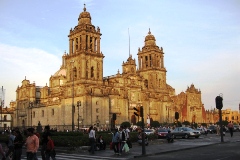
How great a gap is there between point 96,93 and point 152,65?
2899cm

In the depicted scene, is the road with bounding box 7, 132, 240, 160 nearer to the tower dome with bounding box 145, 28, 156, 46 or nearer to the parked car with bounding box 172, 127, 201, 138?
the parked car with bounding box 172, 127, 201, 138

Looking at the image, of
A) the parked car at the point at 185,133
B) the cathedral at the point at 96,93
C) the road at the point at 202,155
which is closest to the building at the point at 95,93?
the cathedral at the point at 96,93

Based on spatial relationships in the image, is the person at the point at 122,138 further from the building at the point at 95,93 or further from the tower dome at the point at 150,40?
A: the tower dome at the point at 150,40

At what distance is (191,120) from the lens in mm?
104312

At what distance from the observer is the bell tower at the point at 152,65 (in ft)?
303

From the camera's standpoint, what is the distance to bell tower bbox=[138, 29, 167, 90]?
92375 mm

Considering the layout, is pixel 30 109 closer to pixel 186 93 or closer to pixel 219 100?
pixel 186 93

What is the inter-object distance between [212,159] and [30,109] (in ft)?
264

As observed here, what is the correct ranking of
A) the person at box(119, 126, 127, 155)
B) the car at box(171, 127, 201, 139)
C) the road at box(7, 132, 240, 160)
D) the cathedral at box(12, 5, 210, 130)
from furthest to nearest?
the cathedral at box(12, 5, 210, 130), the car at box(171, 127, 201, 139), the person at box(119, 126, 127, 155), the road at box(7, 132, 240, 160)

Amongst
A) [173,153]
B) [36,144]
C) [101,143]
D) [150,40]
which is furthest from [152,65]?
[36,144]

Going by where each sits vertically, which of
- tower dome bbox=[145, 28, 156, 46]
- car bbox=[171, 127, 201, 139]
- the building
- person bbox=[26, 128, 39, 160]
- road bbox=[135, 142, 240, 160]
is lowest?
car bbox=[171, 127, 201, 139]

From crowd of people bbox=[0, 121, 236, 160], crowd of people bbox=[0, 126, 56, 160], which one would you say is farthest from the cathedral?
crowd of people bbox=[0, 126, 56, 160]

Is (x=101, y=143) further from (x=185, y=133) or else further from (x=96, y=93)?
(x=96, y=93)

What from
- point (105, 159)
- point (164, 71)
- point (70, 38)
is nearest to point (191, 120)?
point (164, 71)
